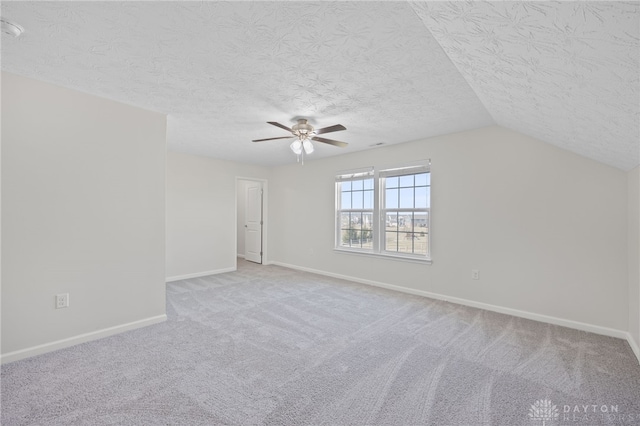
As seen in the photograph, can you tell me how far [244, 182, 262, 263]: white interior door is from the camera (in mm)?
6828

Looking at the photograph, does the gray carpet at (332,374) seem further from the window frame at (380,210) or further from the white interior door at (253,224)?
the white interior door at (253,224)

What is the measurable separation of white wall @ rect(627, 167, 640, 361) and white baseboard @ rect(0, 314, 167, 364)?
473cm

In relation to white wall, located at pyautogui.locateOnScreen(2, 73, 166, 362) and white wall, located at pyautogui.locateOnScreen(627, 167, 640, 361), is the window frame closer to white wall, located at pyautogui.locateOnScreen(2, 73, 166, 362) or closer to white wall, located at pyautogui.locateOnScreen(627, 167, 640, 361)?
white wall, located at pyautogui.locateOnScreen(627, 167, 640, 361)

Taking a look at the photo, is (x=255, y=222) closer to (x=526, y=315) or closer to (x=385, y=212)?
(x=385, y=212)

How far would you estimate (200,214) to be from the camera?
552cm

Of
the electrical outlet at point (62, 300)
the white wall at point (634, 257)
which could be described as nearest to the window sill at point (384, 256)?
the white wall at point (634, 257)

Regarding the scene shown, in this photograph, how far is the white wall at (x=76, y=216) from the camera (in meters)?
2.30

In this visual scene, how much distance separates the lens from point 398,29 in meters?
1.65

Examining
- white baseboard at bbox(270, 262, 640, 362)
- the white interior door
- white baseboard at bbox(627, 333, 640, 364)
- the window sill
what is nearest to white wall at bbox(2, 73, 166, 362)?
the window sill

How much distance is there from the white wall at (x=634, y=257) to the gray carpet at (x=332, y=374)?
0.70 ft

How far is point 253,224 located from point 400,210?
3982mm

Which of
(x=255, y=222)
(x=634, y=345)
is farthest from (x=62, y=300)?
(x=634, y=345)

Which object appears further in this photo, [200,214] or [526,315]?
[200,214]

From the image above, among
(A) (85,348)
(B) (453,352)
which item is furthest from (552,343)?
(A) (85,348)
